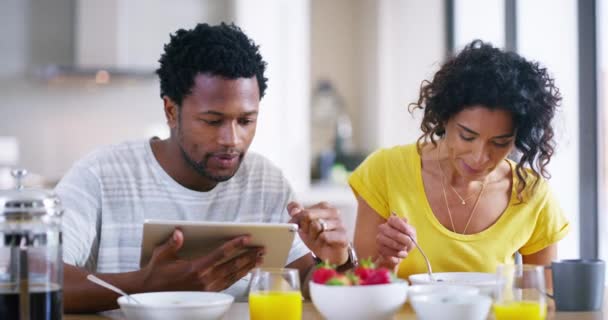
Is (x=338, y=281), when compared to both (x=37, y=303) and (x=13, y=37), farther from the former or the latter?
(x=13, y=37)

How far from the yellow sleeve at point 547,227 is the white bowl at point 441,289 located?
0.81 meters

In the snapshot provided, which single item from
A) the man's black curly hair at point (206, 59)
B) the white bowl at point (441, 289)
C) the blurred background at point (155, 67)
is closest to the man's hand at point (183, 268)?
the white bowl at point (441, 289)

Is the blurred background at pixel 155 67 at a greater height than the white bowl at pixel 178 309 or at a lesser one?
greater

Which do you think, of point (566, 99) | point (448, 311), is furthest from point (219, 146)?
point (566, 99)

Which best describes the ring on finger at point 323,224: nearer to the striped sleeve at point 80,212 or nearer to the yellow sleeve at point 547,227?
the striped sleeve at point 80,212

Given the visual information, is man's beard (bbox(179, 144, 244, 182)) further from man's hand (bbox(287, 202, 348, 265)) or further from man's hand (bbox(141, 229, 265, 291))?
man's hand (bbox(141, 229, 265, 291))

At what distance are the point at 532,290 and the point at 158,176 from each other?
97 centimetres

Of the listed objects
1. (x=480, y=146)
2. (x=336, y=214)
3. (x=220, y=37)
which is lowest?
(x=336, y=214)

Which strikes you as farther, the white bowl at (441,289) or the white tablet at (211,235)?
the white tablet at (211,235)

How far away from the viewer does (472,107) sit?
2111 millimetres

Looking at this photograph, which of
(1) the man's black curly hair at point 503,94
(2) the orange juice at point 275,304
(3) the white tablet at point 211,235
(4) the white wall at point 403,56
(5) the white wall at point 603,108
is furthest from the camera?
(4) the white wall at point 403,56

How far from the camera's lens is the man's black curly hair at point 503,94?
210 centimetres

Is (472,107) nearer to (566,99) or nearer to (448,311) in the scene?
(448,311)

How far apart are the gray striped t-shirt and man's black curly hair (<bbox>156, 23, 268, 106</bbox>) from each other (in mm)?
184
